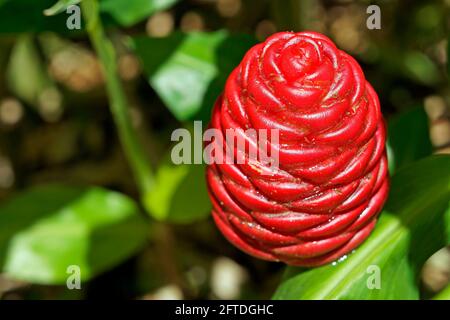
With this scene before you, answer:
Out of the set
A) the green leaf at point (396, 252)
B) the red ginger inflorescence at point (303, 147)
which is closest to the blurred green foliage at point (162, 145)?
the green leaf at point (396, 252)

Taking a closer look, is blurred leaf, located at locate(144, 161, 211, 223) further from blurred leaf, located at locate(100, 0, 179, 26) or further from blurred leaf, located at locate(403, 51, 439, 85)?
blurred leaf, located at locate(403, 51, 439, 85)

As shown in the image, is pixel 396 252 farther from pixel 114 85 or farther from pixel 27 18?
pixel 27 18

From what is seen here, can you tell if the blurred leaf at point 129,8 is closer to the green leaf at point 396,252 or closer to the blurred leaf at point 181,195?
the blurred leaf at point 181,195

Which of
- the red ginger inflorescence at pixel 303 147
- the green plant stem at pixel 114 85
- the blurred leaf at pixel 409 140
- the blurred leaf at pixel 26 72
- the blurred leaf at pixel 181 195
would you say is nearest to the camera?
the red ginger inflorescence at pixel 303 147

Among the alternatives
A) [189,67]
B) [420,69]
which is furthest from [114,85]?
[420,69]

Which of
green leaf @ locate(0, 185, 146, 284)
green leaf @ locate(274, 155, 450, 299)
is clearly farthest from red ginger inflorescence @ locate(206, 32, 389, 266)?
green leaf @ locate(0, 185, 146, 284)
